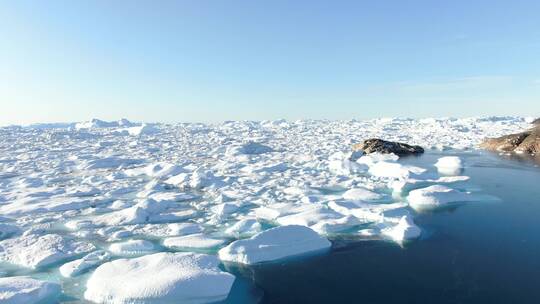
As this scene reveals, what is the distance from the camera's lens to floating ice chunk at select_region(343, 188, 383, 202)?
11.8 metres

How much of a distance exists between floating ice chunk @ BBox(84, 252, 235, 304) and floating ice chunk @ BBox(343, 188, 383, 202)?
20.5 ft

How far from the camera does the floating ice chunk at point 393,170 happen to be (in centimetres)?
1558

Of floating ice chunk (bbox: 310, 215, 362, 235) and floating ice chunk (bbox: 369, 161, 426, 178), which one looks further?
floating ice chunk (bbox: 369, 161, 426, 178)

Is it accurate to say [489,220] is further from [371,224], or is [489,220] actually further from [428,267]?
[428,267]

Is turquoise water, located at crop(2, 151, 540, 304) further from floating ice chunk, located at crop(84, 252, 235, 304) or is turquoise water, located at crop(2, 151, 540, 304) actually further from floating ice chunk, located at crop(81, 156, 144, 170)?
floating ice chunk, located at crop(81, 156, 144, 170)

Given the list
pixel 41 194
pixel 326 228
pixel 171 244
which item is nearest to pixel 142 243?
pixel 171 244

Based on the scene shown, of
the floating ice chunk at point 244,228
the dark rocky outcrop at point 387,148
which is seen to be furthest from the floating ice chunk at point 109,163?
the floating ice chunk at point 244,228

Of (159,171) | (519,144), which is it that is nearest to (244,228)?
(159,171)

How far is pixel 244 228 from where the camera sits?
29.8 ft

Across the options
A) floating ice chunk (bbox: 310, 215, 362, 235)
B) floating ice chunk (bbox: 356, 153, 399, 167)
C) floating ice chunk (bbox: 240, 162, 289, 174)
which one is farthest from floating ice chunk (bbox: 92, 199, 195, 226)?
floating ice chunk (bbox: 356, 153, 399, 167)

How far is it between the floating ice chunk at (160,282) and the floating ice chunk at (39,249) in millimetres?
1503

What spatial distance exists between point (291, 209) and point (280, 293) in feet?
15.0

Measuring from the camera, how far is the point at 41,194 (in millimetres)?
13758

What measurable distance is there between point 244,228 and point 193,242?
135 cm
